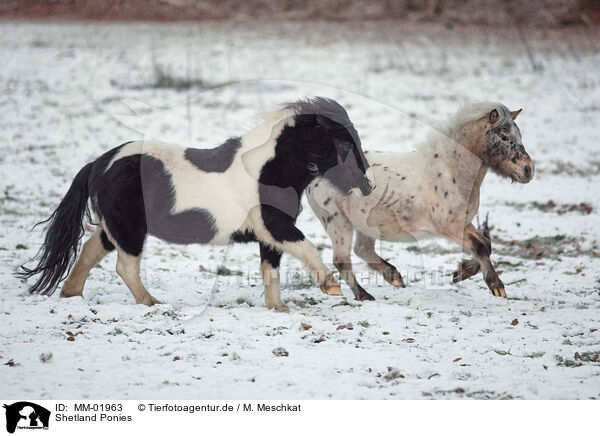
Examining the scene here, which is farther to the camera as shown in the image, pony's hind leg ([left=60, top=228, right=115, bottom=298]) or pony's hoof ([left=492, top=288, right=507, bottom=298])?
pony's hoof ([left=492, top=288, right=507, bottom=298])

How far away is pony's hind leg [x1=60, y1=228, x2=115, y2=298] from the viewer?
5574 millimetres

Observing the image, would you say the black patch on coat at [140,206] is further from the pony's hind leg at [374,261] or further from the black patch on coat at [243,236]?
the pony's hind leg at [374,261]

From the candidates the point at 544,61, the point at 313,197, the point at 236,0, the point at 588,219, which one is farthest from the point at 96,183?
the point at 236,0

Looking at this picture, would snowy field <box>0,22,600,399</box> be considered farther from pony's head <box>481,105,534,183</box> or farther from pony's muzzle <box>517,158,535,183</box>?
pony's muzzle <box>517,158,535,183</box>

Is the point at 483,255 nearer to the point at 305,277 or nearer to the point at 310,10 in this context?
the point at 305,277

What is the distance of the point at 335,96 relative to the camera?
1352 centimetres

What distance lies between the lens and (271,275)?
557 centimetres

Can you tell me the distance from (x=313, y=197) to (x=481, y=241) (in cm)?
148

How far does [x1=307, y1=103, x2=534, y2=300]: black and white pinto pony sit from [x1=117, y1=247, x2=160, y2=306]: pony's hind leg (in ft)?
5.35

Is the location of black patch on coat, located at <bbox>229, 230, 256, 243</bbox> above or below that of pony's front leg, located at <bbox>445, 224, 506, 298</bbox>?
above

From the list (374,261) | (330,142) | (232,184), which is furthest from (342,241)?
(232,184)

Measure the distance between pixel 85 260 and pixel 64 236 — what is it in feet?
0.82

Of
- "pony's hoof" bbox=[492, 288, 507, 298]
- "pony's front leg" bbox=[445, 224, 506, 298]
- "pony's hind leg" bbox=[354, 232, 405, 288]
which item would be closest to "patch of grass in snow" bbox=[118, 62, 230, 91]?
"pony's hind leg" bbox=[354, 232, 405, 288]

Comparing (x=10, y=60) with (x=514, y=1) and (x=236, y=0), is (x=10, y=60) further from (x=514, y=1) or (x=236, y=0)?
(x=514, y=1)
